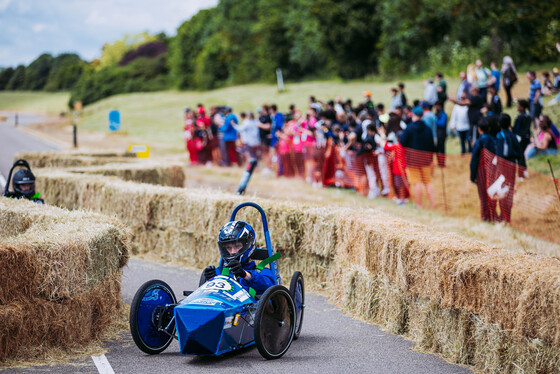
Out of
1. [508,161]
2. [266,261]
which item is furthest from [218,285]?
[508,161]

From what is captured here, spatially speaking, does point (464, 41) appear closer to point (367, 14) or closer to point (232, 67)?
point (367, 14)

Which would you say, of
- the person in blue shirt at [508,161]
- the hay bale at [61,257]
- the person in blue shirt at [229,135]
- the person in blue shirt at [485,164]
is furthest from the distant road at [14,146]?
the hay bale at [61,257]

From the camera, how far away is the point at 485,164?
45.4 feet

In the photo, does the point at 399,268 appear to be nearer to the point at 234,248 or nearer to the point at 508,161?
the point at 234,248

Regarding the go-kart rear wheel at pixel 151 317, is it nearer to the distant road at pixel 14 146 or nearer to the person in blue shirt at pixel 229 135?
the person in blue shirt at pixel 229 135

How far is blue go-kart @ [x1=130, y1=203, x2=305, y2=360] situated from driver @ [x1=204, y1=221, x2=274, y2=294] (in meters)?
0.13

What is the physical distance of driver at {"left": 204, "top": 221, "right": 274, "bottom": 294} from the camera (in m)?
7.69

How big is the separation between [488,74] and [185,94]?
60676mm

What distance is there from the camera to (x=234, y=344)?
7.22 meters

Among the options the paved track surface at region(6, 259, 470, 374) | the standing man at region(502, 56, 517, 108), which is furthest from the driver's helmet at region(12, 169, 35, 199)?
the standing man at region(502, 56, 517, 108)

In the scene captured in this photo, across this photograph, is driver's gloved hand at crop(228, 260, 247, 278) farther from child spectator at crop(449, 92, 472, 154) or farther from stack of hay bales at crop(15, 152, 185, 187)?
child spectator at crop(449, 92, 472, 154)

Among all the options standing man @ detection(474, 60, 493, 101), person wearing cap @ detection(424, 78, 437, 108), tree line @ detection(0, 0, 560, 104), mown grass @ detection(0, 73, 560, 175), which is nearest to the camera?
standing man @ detection(474, 60, 493, 101)

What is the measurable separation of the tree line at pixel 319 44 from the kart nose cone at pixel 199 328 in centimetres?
2886

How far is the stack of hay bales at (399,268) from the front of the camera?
6.46 metres
